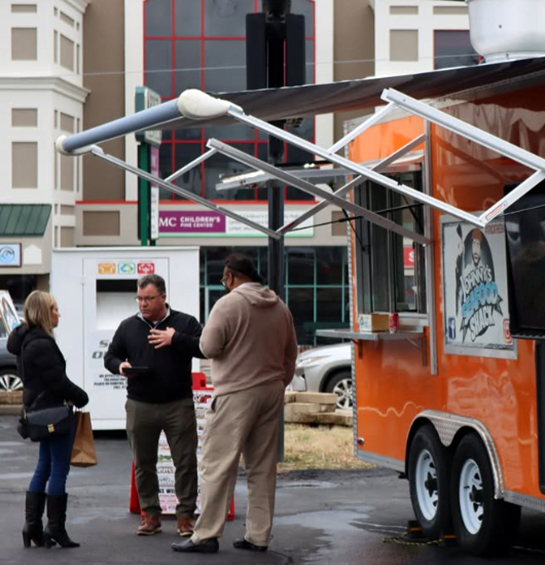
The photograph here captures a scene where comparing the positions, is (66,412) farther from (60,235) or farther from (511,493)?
(60,235)

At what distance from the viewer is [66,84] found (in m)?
35.5

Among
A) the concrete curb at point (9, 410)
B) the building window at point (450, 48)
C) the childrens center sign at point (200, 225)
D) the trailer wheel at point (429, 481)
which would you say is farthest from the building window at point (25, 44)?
the trailer wheel at point (429, 481)

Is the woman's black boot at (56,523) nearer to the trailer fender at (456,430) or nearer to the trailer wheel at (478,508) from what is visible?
the trailer fender at (456,430)

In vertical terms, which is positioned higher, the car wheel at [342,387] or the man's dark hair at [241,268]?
the man's dark hair at [241,268]

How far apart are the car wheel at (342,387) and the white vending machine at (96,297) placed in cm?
354

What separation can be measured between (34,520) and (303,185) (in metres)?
2.91

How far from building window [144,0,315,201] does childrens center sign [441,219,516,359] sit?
2767 cm

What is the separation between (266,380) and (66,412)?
53.1 inches

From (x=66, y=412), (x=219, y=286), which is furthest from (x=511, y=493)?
(x=219, y=286)

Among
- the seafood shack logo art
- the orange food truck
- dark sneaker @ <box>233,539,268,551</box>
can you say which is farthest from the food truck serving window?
dark sneaker @ <box>233,539,268,551</box>

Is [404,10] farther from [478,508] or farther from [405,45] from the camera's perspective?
[478,508]

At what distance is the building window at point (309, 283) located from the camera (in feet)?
120

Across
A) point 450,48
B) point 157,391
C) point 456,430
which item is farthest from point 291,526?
point 450,48

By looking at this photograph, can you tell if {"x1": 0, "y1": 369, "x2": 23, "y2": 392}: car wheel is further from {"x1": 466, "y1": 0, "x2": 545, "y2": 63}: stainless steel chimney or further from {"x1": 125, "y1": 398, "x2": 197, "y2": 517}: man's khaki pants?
{"x1": 466, "y1": 0, "x2": 545, "y2": 63}: stainless steel chimney
